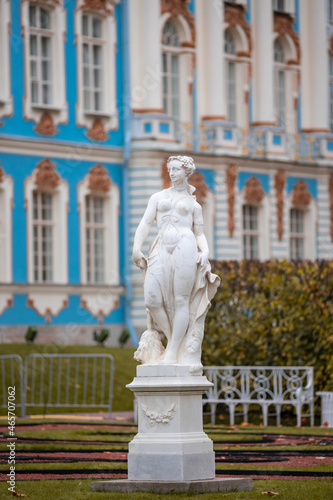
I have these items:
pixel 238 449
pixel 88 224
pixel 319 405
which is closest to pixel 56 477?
pixel 238 449

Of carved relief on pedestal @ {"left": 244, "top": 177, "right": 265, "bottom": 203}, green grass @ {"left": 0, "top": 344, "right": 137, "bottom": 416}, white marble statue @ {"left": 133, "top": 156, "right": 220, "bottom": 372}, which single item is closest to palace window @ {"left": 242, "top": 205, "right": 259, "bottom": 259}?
carved relief on pedestal @ {"left": 244, "top": 177, "right": 265, "bottom": 203}

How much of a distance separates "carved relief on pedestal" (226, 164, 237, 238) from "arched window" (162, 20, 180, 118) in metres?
2.08

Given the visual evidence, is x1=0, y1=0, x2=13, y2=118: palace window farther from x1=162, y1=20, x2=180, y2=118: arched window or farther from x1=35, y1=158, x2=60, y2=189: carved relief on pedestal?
x1=162, y1=20, x2=180, y2=118: arched window

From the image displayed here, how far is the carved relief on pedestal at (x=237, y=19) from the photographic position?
136 feet

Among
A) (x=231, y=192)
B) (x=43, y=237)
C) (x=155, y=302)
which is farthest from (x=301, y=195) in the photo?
(x=155, y=302)

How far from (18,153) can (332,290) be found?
44.5 ft

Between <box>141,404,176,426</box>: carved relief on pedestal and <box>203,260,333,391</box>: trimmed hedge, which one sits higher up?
<box>203,260,333,391</box>: trimmed hedge

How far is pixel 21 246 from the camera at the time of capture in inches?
1396

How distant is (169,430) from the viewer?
14.1m

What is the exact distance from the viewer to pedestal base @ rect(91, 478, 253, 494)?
44.7ft

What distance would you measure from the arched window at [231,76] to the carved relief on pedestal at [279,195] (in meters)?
2.03

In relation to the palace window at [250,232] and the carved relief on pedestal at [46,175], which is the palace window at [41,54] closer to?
the carved relief on pedestal at [46,175]

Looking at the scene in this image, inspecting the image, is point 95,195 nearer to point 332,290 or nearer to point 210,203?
point 210,203

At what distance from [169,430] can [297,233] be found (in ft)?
99.2
